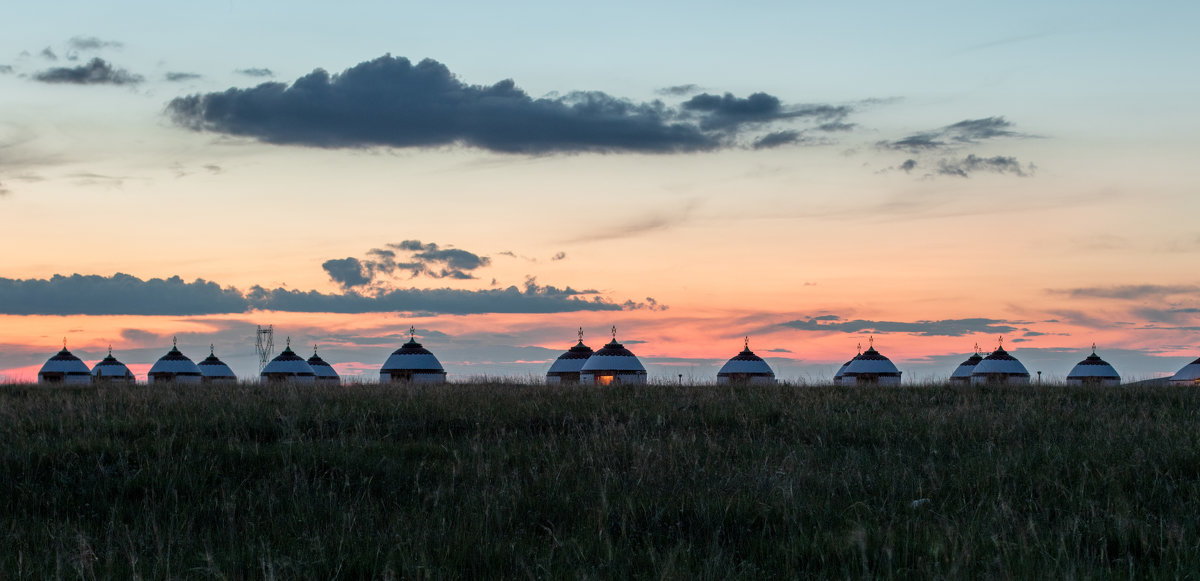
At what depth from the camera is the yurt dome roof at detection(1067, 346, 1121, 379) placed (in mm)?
75438

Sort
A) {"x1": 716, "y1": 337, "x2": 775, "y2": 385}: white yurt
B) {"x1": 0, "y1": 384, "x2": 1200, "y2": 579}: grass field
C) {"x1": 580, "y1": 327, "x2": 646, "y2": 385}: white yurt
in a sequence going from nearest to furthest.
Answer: {"x1": 0, "y1": 384, "x2": 1200, "y2": 579}: grass field
{"x1": 580, "y1": 327, "x2": 646, "y2": 385}: white yurt
{"x1": 716, "y1": 337, "x2": 775, "y2": 385}: white yurt

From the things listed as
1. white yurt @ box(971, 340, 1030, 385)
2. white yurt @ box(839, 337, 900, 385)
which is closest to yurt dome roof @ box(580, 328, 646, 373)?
white yurt @ box(839, 337, 900, 385)

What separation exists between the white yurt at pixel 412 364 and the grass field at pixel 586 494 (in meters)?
53.6

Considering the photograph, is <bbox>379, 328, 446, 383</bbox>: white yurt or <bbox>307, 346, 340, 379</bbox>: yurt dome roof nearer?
<bbox>379, 328, 446, 383</bbox>: white yurt

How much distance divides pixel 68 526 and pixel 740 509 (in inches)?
202

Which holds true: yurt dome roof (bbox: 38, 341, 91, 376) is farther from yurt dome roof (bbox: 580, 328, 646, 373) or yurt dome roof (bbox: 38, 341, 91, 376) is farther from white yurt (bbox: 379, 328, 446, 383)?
yurt dome roof (bbox: 580, 328, 646, 373)

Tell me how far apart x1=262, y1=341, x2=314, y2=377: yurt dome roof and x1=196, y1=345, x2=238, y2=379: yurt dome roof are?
10.0 m

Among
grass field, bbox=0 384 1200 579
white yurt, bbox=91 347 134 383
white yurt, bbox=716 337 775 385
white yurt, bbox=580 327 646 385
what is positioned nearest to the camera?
grass field, bbox=0 384 1200 579

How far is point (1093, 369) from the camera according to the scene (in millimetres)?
75938

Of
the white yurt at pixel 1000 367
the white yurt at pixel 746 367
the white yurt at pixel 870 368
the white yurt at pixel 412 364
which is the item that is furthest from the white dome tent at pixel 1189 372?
the white yurt at pixel 412 364

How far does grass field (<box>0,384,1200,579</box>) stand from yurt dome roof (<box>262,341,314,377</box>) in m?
58.8

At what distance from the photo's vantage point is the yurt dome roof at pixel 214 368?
81188 millimetres

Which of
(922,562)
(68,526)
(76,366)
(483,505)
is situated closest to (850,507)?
(922,562)

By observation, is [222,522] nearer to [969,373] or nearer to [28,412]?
[28,412]
